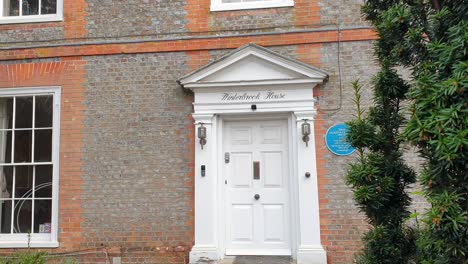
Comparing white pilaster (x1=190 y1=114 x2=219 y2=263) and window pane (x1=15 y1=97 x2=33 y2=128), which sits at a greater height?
window pane (x1=15 y1=97 x2=33 y2=128)

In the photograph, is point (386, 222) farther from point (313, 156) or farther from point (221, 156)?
point (221, 156)

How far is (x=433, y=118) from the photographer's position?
5.55 feet

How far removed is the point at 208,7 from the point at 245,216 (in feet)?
11.0

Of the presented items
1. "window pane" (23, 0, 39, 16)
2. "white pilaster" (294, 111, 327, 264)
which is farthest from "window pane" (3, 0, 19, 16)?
"white pilaster" (294, 111, 327, 264)

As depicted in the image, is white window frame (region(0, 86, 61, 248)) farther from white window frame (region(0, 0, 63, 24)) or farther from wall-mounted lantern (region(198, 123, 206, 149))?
wall-mounted lantern (region(198, 123, 206, 149))

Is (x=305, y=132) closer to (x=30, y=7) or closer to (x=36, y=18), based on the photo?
(x=36, y=18)

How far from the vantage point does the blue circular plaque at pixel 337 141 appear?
588 cm

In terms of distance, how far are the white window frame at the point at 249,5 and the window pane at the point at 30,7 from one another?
3081mm

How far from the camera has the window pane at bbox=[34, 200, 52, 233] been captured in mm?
6363

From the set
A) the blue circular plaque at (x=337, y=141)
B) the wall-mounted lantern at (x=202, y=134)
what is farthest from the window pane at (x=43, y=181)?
the blue circular plaque at (x=337, y=141)

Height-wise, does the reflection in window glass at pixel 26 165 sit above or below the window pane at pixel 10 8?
below

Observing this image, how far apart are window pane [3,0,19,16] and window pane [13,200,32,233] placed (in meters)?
3.24

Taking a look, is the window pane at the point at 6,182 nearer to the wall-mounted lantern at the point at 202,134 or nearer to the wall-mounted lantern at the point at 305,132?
the wall-mounted lantern at the point at 202,134

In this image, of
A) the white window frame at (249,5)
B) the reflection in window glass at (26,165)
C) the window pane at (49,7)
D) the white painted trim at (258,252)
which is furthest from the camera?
the window pane at (49,7)
